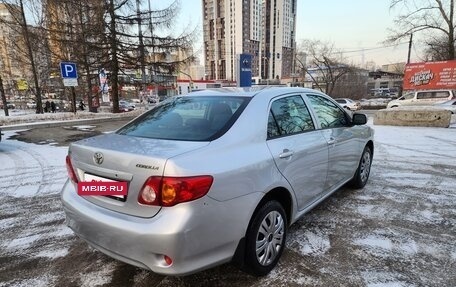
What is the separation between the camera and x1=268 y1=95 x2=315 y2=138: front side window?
9.41 ft

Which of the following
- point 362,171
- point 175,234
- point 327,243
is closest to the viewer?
point 175,234

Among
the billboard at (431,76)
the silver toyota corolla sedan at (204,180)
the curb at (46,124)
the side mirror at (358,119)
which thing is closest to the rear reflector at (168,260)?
the silver toyota corolla sedan at (204,180)

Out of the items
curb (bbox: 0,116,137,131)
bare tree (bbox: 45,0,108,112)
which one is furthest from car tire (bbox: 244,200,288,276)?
bare tree (bbox: 45,0,108,112)

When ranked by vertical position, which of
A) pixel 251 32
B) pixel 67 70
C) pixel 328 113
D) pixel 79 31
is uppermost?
pixel 251 32

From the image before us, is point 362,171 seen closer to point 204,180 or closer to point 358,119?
point 358,119

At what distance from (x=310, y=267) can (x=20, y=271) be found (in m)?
2.65

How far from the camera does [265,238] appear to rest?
8.66ft

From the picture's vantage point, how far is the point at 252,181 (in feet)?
7.80

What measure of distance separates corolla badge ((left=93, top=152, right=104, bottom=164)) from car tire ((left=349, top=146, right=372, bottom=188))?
11.9 ft

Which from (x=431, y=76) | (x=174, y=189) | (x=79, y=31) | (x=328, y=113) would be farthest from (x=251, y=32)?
(x=174, y=189)

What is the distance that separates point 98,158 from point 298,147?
5.80ft

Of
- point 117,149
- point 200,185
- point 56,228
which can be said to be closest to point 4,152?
point 56,228

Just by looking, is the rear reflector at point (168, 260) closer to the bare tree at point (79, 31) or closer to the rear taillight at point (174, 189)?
the rear taillight at point (174, 189)

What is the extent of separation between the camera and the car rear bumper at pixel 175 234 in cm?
201
